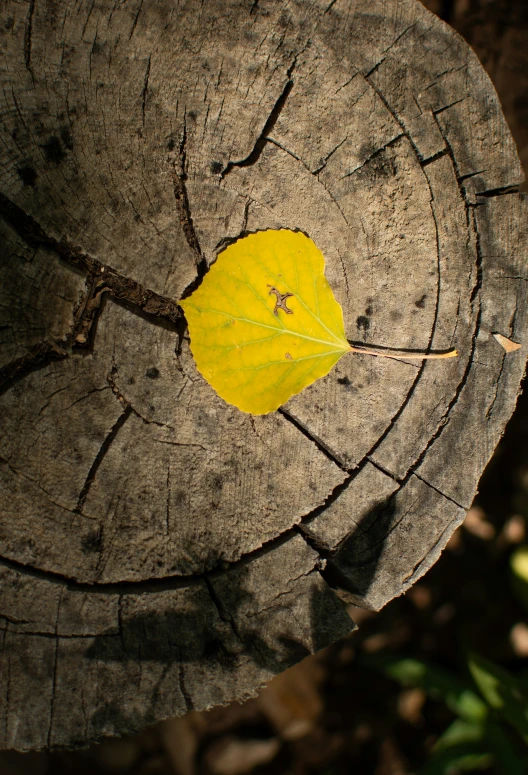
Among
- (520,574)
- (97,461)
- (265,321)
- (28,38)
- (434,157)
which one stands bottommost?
(97,461)

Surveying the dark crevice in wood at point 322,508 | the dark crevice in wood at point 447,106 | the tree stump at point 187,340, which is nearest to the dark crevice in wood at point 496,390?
the tree stump at point 187,340

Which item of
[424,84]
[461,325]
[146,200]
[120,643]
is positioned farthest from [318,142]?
[120,643]

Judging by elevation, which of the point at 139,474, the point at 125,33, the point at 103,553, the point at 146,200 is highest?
the point at 125,33

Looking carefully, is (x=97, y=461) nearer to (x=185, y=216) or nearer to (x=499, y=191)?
(x=185, y=216)

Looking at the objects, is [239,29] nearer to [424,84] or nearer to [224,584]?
[424,84]

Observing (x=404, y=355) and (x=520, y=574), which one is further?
(x=520, y=574)

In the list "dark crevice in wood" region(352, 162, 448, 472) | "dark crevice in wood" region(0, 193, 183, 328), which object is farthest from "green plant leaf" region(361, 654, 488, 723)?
"dark crevice in wood" region(0, 193, 183, 328)

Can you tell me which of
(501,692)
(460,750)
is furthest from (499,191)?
(460,750)
